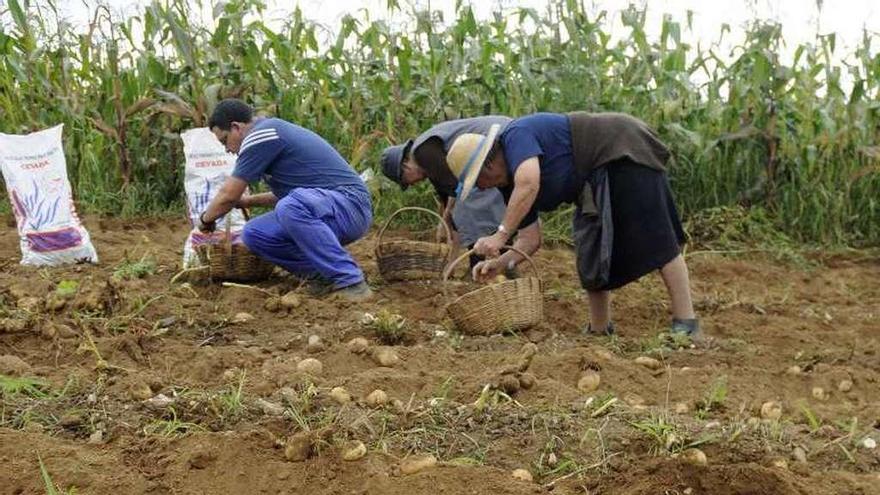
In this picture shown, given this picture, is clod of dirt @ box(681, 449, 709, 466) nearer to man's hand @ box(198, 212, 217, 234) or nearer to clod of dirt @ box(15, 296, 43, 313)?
clod of dirt @ box(15, 296, 43, 313)

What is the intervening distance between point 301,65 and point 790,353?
427cm

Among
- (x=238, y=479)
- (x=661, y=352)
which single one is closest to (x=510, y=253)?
(x=661, y=352)

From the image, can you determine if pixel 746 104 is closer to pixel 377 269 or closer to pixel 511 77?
pixel 511 77

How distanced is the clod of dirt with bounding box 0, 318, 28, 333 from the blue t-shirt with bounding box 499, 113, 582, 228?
199 centimetres

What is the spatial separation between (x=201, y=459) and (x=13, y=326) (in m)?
1.92

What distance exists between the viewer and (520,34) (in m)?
8.24

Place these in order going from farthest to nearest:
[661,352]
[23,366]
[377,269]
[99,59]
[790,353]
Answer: [99,59] < [377,269] < [790,353] < [661,352] < [23,366]

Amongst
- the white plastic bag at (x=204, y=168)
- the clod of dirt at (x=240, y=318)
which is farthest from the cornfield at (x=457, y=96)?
the clod of dirt at (x=240, y=318)

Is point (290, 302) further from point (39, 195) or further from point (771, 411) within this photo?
point (771, 411)

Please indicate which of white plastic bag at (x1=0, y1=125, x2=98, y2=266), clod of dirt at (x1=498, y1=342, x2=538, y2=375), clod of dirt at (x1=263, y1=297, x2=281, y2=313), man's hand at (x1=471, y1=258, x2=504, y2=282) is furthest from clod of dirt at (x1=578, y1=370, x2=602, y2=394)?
white plastic bag at (x1=0, y1=125, x2=98, y2=266)

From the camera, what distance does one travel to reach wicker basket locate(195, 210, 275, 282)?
572 cm

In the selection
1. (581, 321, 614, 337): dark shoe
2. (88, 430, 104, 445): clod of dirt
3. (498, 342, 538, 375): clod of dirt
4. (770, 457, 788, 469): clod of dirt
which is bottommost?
(581, 321, 614, 337): dark shoe

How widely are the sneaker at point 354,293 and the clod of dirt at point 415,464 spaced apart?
273 centimetres

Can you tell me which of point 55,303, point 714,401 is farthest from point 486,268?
point 55,303
